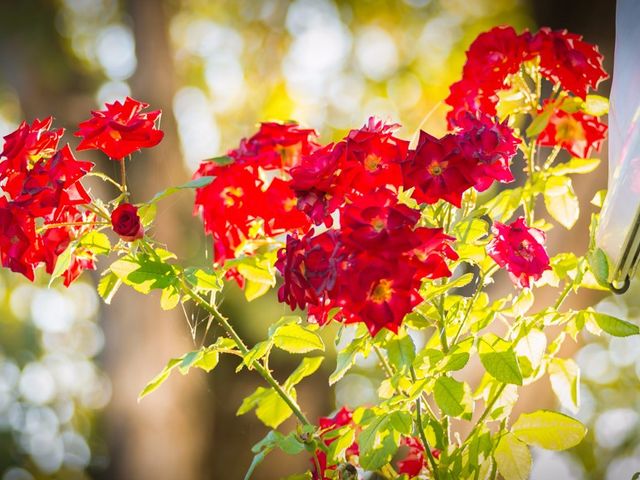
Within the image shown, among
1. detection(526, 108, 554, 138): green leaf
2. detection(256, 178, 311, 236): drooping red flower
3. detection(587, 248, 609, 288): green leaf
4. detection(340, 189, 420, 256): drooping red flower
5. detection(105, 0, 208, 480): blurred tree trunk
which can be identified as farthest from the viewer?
detection(105, 0, 208, 480): blurred tree trunk

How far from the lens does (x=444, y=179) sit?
0.76 meters

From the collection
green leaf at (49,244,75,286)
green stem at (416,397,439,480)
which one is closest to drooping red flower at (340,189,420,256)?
green stem at (416,397,439,480)

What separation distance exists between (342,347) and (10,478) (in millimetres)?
7563

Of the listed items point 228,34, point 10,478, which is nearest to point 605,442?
point 228,34

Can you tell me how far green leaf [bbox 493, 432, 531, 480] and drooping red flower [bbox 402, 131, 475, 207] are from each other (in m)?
0.30

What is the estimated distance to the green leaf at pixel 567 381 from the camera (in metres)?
0.99

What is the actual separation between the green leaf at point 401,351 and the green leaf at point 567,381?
323 millimetres

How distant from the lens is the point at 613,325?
0.85m

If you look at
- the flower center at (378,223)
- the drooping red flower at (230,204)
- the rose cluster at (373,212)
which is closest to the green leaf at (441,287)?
the rose cluster at (373,212)

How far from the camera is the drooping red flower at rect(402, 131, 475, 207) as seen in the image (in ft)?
2.48

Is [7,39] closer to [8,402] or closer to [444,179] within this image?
[444,179]

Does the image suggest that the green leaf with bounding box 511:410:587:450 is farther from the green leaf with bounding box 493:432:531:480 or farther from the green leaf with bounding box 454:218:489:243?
the green leaf with bounding box 454:218:489:243

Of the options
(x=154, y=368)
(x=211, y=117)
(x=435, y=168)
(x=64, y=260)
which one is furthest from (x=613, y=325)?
(x=211, y=117)

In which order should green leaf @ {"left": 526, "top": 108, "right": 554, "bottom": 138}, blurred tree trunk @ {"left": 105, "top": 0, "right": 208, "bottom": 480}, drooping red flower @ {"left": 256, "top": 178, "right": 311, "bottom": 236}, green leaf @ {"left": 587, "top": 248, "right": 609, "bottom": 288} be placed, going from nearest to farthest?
green leaf @ {"left": 587, "top": 248, "right": 609, "bottom": 288}, drooping red flower @ {"left": 256, "top": 178, "right": 311, "bottom": 236}, green leaf @ {"left": 526, "top": 108, "right": 554, "bottom": 138}, blurred tree trunk @ {"left": 105, "top": 0, "right": 208, "bottom": 480}
